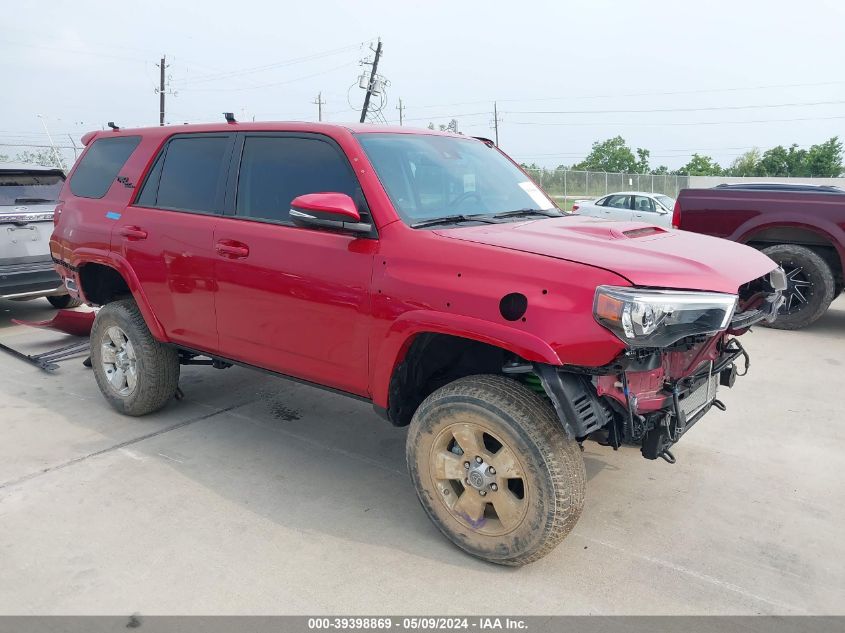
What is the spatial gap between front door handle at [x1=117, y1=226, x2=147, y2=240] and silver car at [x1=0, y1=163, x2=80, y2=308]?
3338 mm

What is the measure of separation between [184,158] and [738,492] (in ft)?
12.7

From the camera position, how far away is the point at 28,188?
7562 millimetres

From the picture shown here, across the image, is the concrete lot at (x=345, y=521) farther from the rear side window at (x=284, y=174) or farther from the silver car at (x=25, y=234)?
the silver car at (x=25, y=234)

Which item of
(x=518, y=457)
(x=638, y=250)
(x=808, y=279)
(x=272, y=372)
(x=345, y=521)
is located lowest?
(x=345, y=521)

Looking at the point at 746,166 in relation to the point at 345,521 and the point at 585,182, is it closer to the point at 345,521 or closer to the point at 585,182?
the point at 585,182

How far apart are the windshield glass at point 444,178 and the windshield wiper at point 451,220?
3 cm

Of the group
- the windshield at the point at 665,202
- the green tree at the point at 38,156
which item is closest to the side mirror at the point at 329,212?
the windshield at the point at 665,202

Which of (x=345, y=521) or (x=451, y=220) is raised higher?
(x=451, y=220)

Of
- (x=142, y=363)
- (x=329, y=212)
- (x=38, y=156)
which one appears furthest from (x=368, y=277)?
(x=38, y=156)

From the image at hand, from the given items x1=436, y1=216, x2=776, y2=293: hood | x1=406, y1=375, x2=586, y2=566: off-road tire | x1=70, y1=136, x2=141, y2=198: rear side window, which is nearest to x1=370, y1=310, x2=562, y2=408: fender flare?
x1=406, y1=375, x2=586, y2=566: off-road tire

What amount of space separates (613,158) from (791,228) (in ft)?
198

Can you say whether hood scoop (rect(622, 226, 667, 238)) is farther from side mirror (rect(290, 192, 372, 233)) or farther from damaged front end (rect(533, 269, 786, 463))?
side mirror (rect(290, 192, 372, 233))

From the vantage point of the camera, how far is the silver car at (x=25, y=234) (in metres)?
7.00

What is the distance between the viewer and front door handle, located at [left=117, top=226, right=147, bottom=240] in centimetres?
427
